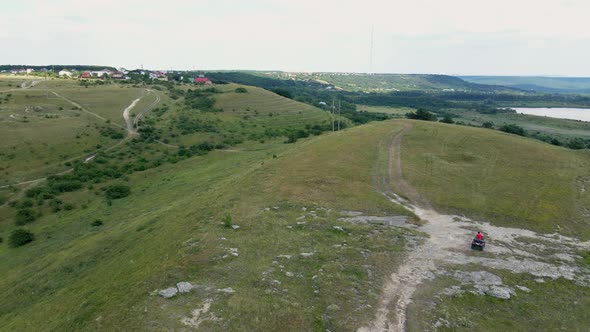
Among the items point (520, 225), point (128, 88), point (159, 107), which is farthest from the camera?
point (128, 88)

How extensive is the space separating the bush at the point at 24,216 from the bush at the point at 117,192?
11915 mm

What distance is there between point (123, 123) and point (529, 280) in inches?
5180

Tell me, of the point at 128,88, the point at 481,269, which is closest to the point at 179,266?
the point at 481,269

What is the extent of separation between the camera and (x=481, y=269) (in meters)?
27.1

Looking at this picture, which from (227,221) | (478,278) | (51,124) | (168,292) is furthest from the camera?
(51,124)

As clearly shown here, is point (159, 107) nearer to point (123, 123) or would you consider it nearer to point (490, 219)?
point (123, 123)

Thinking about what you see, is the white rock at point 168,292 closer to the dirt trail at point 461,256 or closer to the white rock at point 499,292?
the dirt trail at point 461,256

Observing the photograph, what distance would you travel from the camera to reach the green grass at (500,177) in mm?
39031

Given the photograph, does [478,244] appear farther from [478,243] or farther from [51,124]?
[51,124]

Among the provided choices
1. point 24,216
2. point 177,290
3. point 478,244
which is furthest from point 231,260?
point 24,216

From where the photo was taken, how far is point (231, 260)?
87.5 feet

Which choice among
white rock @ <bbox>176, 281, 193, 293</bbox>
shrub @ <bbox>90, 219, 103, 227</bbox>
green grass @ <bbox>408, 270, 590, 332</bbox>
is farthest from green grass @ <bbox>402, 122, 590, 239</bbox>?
shrub @ <bbox>90, 219, 103, 227</bbox>

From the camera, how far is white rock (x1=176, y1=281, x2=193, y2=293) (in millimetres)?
22547

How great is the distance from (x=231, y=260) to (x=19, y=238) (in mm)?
42556
